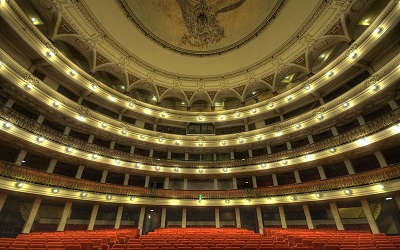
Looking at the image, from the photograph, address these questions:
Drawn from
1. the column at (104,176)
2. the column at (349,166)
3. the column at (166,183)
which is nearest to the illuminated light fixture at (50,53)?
the column at (104,176)

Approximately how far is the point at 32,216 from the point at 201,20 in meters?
19.4

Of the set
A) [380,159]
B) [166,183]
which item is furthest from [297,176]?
[166,183]

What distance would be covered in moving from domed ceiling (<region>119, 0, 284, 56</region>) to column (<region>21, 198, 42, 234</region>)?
1568 centimetres

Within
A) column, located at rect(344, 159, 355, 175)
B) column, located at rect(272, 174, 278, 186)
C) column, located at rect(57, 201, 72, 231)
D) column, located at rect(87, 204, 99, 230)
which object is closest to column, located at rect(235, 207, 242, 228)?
column, located at rect(272, 174, 278, 186)

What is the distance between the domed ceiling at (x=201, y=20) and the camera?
15.2 m

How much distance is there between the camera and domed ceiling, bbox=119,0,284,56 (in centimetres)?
1517

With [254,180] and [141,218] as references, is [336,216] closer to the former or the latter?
[254,180]

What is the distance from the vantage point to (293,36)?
1634cm

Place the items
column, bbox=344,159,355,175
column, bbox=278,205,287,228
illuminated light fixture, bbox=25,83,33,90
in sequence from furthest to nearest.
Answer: column, bbox=278,205,287,228 → column, bbox=344,159,355,175 → illuminated light fixture, bbox=25,83,33,90

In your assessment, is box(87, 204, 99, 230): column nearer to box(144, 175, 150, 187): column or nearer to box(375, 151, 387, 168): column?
box(144, 175, 150, 187): column

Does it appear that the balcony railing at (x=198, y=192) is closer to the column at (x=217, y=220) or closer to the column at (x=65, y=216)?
the column at (x=217, y=220)

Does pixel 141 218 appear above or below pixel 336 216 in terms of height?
below

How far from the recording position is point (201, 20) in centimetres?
1603

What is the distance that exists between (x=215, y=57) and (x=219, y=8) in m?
4.71
